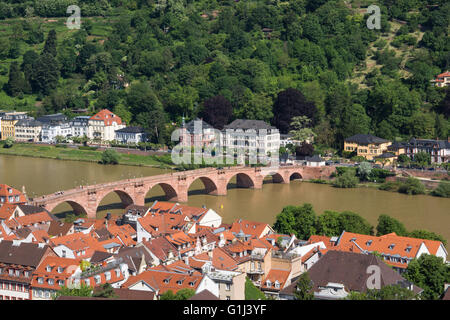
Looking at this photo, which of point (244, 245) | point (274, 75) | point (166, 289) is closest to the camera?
point (166, 289)

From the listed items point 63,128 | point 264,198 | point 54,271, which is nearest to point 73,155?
point 63,128

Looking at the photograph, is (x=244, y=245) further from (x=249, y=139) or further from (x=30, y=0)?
(x=30, y=0)

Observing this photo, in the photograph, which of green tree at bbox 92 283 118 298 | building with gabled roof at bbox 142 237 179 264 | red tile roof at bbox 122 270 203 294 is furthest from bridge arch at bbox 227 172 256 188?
green tree at bbox 92 283 118 298

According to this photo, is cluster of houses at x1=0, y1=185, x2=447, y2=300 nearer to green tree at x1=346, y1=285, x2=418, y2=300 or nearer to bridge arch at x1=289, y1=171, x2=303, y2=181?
green tree at x1=346, y1=285, x2=418, y2=300

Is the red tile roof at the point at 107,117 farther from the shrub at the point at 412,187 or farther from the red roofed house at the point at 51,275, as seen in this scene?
the red roofed house at the point at 51,275

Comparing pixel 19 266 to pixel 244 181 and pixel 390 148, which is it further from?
pixel 390 148

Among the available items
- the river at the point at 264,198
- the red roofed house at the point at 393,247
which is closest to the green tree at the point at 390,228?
the river at the point at 264,198
